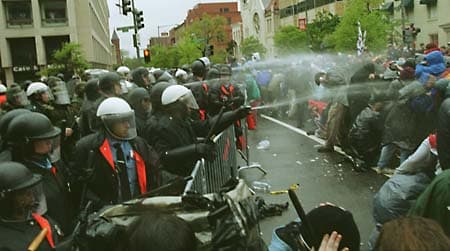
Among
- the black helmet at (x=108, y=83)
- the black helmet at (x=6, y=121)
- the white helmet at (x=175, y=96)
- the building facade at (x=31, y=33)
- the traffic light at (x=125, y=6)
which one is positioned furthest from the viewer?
the building facade at (x=31, y=33)

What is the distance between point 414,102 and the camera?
859 cm

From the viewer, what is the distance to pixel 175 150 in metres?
5.76

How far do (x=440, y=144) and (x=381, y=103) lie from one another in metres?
4.74

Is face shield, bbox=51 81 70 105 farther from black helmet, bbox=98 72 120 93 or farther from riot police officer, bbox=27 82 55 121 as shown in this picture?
black helmet, bbox=98 72 120 93

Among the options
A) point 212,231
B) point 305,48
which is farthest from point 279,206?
point 305,48

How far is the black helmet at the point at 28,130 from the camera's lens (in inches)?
178

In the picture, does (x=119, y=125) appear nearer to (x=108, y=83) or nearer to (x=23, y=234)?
(x=23, y=234)

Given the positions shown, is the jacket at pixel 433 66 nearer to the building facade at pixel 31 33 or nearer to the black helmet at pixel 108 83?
the black helmet at pixel 108 83

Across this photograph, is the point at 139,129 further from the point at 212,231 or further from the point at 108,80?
the point at 212,231

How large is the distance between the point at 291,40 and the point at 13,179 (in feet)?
191

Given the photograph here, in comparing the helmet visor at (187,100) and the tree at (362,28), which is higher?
the tree at (362,28)

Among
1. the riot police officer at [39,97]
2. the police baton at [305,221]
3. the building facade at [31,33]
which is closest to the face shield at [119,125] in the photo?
the police baton at [305,221]

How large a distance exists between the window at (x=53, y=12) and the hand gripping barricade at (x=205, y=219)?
176ft

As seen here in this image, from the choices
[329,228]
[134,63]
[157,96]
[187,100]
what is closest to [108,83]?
[157,96]
